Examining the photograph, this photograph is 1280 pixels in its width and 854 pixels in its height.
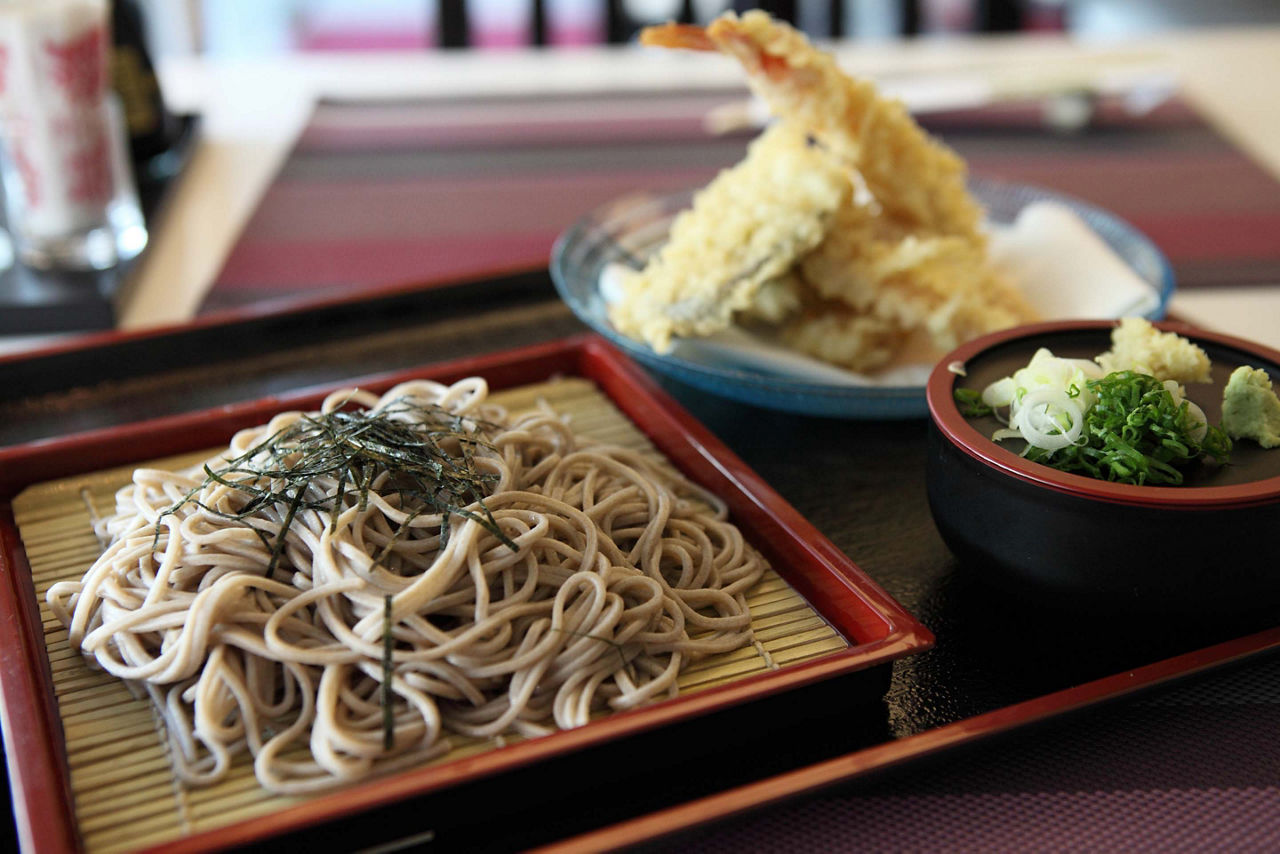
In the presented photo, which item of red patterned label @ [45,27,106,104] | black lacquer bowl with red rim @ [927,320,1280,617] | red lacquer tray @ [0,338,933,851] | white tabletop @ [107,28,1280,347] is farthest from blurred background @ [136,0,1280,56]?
black lacquer bowl with red rim @ [927,320,1280,617]

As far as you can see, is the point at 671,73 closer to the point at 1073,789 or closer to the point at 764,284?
the point at 764,284

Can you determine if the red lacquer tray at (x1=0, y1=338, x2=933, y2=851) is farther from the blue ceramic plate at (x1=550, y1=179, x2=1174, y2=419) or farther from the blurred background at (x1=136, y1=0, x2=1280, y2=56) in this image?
the blurred background at (x1=136, y1=0, x2=1280, y2=56)

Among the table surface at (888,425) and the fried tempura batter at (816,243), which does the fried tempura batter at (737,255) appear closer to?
the fried tempura batter at (816,243)

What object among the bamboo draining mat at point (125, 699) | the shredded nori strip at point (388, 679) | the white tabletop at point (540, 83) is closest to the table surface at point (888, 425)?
the white tabletop at point (540, 83)

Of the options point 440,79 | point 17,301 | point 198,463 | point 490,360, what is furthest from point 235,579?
point 440,79

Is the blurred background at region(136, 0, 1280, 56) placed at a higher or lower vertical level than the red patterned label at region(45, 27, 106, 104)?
lower

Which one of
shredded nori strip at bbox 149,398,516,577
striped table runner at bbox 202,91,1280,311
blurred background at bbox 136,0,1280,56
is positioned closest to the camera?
shredded nori strip at bbox 149,398,516,577

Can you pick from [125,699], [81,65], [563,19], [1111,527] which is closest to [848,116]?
[1111,527]
